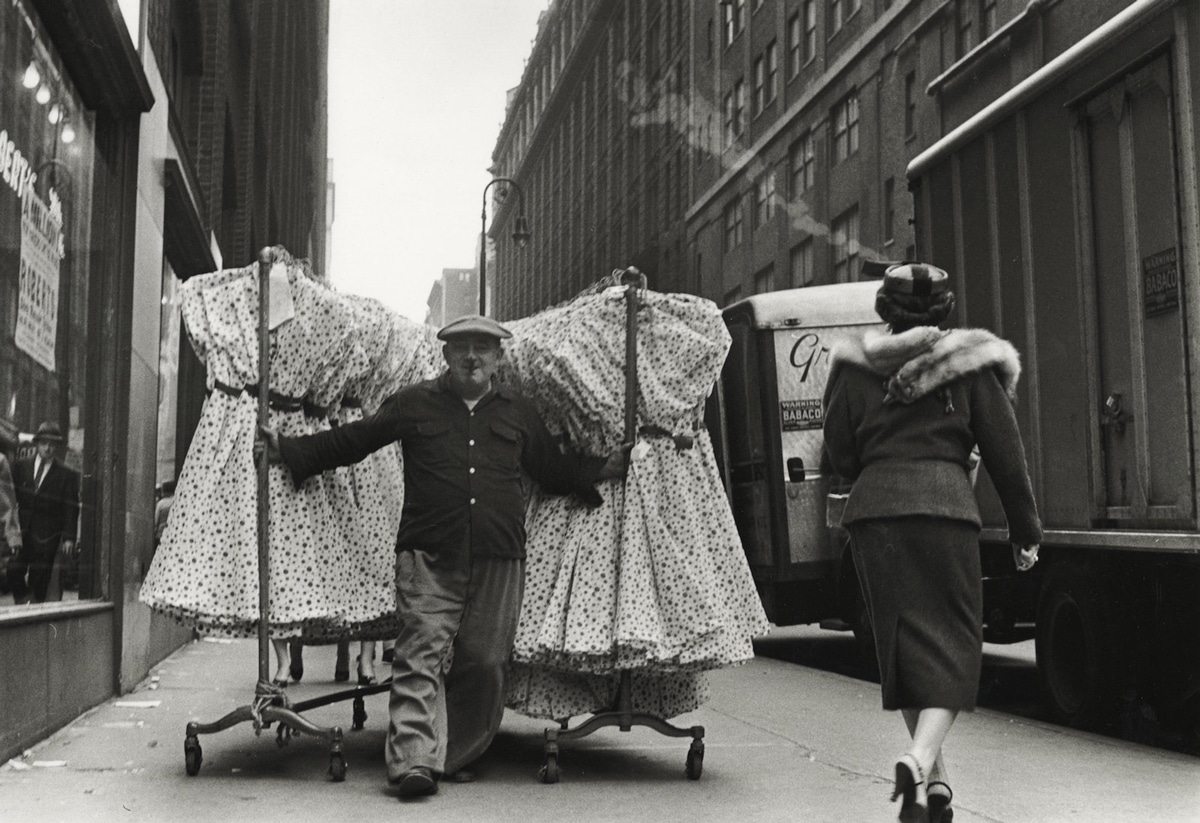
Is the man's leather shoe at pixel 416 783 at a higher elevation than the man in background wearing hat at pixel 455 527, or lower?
lower

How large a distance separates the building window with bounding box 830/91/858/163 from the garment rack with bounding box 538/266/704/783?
26326 mm

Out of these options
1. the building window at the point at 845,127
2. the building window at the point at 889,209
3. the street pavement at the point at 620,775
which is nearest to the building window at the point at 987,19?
the building window at the point at 889,209

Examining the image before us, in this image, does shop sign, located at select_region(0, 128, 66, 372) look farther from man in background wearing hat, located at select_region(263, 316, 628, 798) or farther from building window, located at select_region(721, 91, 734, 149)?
building window, located at select_region(721, 91, 734, 149)

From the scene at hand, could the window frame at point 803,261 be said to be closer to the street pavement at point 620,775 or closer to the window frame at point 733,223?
the window frame at point 733,223

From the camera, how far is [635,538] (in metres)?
6.69

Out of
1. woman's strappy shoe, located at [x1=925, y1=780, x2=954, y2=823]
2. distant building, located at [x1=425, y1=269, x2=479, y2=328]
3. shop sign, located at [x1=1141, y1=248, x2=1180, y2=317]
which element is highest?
distant building, located at [x1=425, y1=269, x2=479, y2=328]

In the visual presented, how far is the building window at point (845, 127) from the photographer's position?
3225 cm

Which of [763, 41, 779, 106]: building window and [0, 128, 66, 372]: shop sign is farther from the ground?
[763, 41, 779, 106]: building window

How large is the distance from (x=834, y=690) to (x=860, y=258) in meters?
21.7

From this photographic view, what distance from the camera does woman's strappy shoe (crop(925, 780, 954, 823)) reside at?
481 cm

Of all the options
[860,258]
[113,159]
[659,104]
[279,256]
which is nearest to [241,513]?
[279,256]

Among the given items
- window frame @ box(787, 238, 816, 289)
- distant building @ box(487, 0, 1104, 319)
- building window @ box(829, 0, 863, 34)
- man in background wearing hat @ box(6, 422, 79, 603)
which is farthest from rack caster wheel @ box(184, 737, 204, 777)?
window frame @ box(787, 238, 816, 289)

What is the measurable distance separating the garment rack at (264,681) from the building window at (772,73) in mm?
31982

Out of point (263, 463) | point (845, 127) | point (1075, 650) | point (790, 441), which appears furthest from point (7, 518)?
point (845, 127)
